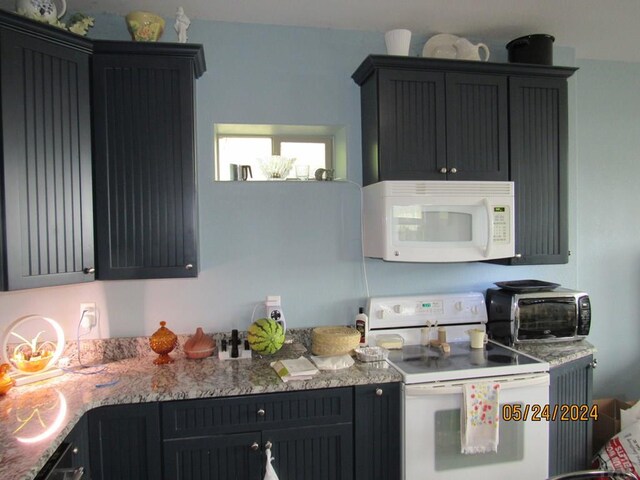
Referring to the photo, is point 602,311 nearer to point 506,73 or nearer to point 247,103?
point 506,73

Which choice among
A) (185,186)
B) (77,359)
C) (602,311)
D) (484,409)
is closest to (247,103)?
(185,186)

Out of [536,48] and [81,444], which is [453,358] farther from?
[536,48]

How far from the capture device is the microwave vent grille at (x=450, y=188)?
201 centimetres

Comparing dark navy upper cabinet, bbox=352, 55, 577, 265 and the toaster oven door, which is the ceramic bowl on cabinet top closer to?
dark navy upper cabinet, bbox=352, 55, 577, 265

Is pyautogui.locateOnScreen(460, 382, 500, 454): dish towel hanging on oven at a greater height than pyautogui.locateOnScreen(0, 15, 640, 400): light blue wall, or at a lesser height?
lesser

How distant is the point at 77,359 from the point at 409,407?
1.60 meters

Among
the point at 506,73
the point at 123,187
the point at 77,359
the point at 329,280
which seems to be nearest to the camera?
the point at 123,187

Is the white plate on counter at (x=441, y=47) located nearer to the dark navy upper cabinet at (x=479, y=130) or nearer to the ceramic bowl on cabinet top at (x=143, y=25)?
the dark navy upper cabinet at (x=479, y=130)

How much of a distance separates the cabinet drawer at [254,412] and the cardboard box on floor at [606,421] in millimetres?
1835

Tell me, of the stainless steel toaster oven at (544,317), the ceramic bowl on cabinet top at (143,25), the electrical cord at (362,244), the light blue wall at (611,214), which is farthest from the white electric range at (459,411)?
the ceramic bowl on cabinet top at (143,25)

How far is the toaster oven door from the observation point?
2182 millimetres

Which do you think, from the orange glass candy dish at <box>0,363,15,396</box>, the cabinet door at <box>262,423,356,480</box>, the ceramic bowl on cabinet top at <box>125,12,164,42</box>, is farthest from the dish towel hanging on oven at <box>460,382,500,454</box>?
the ceramic bowl on cabinet top at <box>125,12,164,42</box>

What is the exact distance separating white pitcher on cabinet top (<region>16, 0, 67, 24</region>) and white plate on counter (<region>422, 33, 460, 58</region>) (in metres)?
1.82

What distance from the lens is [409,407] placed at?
177 cm
